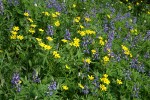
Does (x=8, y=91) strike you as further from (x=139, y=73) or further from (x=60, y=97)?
(x=139, y=73)

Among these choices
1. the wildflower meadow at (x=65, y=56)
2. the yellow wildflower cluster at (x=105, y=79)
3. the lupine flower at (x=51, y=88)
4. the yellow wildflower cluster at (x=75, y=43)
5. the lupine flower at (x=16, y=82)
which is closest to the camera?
the lupine flower at (x=16, y=82)

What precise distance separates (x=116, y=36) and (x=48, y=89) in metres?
2.84

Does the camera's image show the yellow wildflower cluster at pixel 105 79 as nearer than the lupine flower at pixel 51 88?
No

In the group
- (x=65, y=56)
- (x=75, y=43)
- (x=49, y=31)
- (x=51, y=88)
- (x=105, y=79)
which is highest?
(x=49, y=31)

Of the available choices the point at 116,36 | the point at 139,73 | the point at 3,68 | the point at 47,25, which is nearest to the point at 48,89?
the point at 3,68

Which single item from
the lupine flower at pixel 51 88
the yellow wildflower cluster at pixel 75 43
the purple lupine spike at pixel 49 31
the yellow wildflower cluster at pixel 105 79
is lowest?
the lupine flower at pixel 51 88

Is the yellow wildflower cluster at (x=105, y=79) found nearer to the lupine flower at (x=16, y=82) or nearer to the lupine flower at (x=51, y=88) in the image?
the lupine flower at (x=51, y=88)

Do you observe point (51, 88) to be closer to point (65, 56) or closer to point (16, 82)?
point (16, 82)

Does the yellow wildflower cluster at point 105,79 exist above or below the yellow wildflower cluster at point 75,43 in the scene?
below

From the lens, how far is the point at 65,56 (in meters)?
4.68

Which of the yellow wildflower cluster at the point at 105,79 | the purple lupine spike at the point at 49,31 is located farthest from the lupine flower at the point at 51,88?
the purple lupine spike at the point at 49,31

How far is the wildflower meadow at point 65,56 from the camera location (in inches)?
159

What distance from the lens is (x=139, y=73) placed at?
533 centimetres

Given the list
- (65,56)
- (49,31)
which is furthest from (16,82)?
(49,31)
